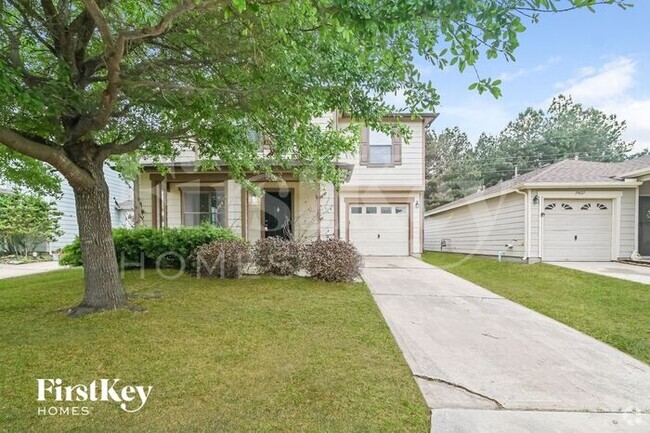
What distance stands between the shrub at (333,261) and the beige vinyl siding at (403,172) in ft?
19.3

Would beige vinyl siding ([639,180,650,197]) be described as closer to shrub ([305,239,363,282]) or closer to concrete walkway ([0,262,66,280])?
shrub ([305,239,363,282])

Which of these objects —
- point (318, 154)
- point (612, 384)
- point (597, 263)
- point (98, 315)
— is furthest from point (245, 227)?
point (597, 263)

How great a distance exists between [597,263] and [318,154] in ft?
31.1

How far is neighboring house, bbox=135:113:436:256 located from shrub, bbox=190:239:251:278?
2.75 meters

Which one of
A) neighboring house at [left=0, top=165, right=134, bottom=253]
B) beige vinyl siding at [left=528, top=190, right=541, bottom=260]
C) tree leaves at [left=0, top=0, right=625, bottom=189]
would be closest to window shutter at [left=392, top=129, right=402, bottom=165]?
beige vinyl siding at [left=528, top=190, right=541, bottom=260]

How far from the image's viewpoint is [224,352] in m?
3.60

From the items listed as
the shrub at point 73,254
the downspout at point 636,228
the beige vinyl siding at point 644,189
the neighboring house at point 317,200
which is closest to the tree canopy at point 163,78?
the shrub at point 73,254

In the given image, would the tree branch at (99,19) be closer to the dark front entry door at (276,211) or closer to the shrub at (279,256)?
the shrub at (279,256)

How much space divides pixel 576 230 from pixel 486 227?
3.15 m

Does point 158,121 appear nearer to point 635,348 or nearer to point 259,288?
point 259,288

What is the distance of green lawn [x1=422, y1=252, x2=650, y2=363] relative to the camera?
4391mm

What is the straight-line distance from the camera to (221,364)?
10.8 feet

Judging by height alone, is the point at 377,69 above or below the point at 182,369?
above

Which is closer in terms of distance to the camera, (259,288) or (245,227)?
(259,288)
